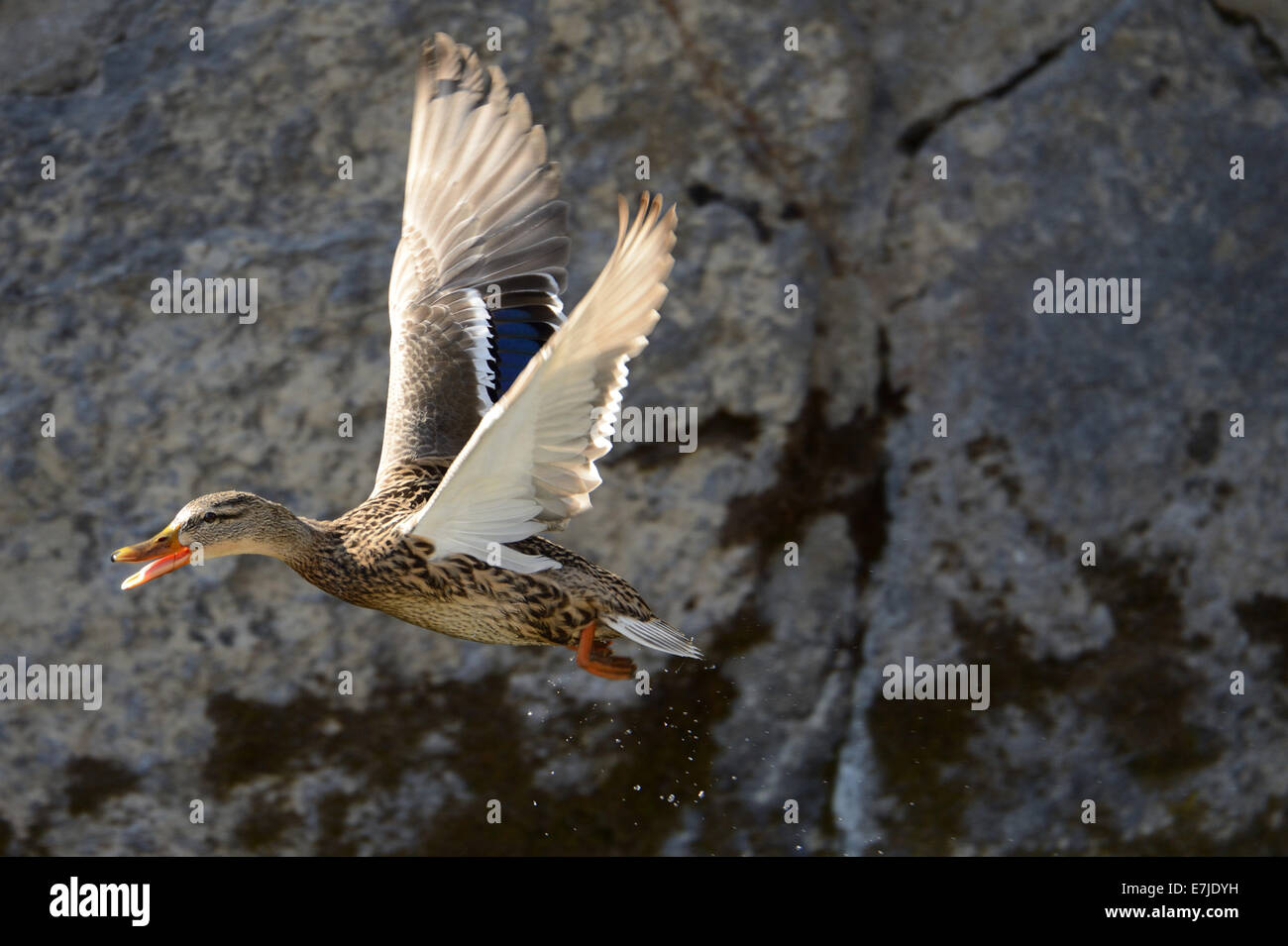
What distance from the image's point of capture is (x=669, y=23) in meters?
5.23

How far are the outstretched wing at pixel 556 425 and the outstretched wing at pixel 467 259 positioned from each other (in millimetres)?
620

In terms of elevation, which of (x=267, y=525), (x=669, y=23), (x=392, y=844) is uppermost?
(x=669, y=23)

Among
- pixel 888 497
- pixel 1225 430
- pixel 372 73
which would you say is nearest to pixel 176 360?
pixel 372 73

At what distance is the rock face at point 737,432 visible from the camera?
4.98m

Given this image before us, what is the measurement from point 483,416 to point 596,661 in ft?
1.91

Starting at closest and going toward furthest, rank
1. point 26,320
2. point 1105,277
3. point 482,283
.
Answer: point 482,283 → point 26,320 → point 1105,277

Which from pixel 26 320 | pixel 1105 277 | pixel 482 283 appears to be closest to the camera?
pixel 482 283

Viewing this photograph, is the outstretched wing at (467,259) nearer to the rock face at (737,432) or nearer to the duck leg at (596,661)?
the duck leg at (596,661)

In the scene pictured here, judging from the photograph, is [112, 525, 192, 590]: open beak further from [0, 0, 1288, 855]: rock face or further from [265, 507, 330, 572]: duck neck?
[0, 0, 1288, 855]: rock face

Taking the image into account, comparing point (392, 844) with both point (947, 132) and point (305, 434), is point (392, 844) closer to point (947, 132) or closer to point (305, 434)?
point (305, 434)

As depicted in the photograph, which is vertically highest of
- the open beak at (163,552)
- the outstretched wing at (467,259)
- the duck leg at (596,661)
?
the outstretched wing at (467,259)

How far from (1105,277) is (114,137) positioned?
3.47 meters

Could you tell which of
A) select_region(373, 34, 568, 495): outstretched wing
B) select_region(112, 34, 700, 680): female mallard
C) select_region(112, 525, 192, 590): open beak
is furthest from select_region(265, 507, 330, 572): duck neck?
select_region(373, 34, 568, 495): outstretched wing

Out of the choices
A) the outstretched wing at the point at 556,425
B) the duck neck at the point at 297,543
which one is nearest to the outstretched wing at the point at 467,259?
the duck neck at the point at 297,543
